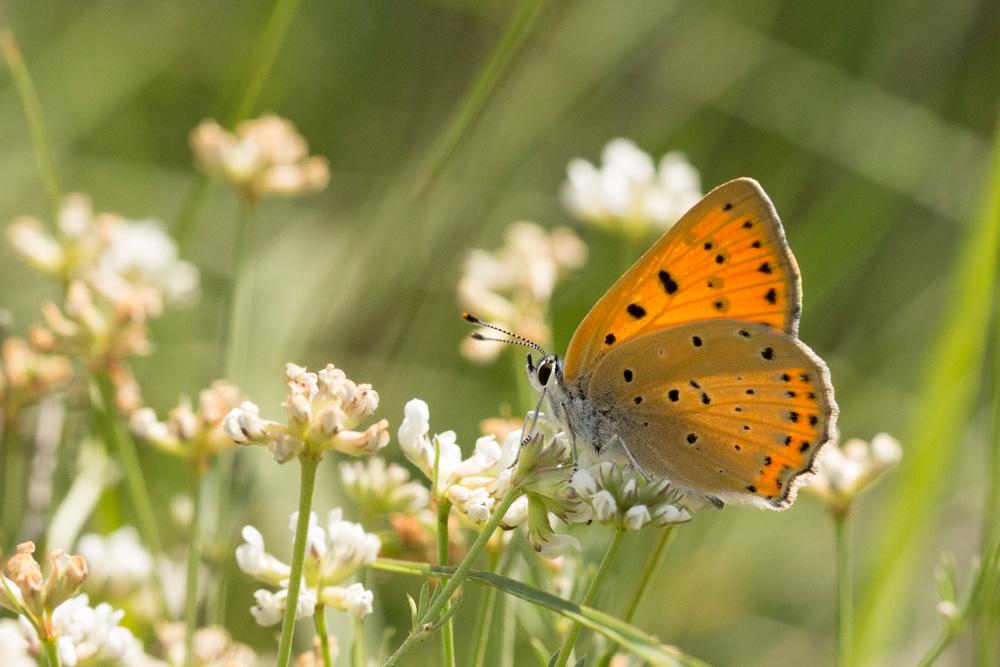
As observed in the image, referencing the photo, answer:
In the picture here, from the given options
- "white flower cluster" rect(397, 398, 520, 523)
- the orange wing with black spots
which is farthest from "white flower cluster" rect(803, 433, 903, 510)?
"white flower cluster" rect(397, 398, 520, 523)

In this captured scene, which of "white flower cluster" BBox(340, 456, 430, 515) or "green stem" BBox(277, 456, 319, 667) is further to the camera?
"white flower cluster" BBox(340, 456, 430, 515)

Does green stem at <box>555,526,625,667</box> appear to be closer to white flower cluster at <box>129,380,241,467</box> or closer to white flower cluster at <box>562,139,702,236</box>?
white flower cluster at <box>129,380,241,467</box>

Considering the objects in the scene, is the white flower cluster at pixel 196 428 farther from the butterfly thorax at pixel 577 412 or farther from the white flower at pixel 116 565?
the butterfly thorax at pixel 577 412

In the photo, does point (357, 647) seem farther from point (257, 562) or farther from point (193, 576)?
point (193, 576)

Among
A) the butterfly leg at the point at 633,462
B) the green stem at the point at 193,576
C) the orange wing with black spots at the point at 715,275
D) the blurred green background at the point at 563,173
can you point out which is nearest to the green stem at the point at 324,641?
the green stem at the point at 193,576

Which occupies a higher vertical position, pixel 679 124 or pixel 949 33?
pixel 949 33

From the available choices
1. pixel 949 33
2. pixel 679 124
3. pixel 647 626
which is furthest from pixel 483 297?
pixel 949 33

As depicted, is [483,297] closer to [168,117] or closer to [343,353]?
[343,353]
